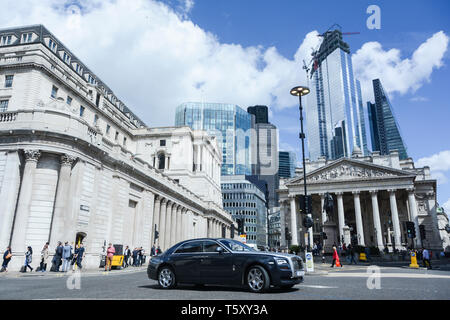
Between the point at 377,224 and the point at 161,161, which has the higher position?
the point at 161,161

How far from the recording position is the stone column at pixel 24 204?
63.7 feet

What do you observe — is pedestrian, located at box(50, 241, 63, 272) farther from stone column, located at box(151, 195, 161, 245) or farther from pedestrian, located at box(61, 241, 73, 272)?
stone column, located at box(151, 195, 161, 245)

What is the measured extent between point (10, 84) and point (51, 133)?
1713 cm

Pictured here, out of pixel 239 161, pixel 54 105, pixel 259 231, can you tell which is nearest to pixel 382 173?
pixel 54 105

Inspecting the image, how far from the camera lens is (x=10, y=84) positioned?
32812 mm

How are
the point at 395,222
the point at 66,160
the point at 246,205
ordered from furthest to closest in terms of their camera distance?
the point at 246,205, the point at 395,222, the point at 66,160

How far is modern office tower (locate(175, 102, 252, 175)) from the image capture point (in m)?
136

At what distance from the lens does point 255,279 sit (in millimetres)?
8539

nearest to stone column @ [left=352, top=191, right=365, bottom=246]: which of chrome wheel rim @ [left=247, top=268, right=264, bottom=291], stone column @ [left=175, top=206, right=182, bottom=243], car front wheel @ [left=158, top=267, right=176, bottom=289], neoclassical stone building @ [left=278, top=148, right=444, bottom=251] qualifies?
neoclassical stone building @ [left=278, top=148, right=444, bottom=251]

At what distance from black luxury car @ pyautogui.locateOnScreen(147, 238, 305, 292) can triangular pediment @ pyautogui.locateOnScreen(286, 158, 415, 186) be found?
50684 millimetres

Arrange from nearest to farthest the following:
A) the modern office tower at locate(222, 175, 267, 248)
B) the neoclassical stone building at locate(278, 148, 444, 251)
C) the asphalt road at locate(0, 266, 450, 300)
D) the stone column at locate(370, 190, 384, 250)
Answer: the asphalt road at locate(0, 266, 450, 300) < the stone column at locate(370, 190, 384, 250) < the neoclassical stone building at locate(278, 148, 444, 251) < the modern office tower at locate(222, 175, 267, 248)

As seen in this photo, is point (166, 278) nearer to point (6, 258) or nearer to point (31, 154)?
point (6, 258)

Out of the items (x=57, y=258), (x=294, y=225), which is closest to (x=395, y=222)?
(x=294, y=225)

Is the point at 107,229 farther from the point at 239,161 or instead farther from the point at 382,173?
the point at 239,161
